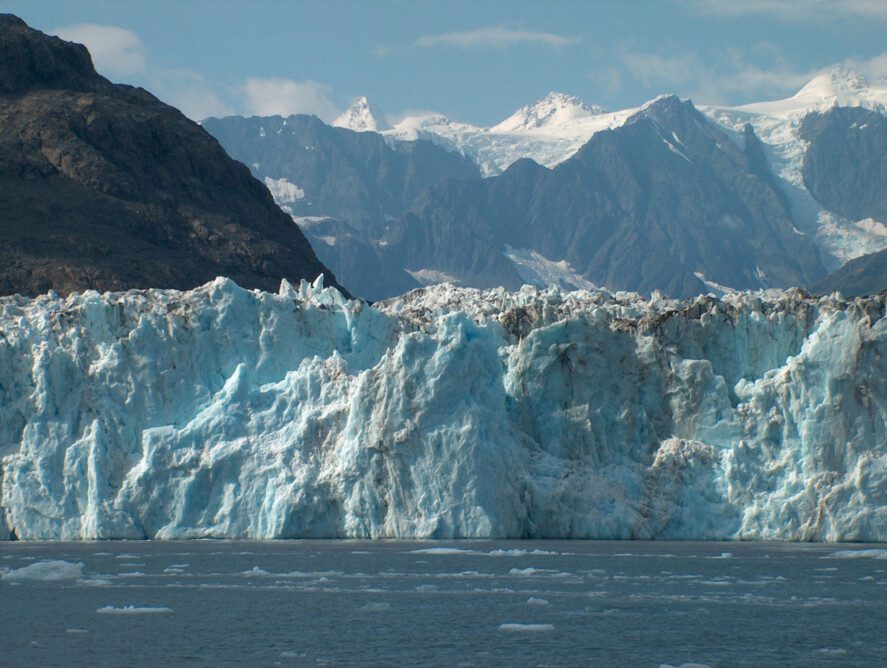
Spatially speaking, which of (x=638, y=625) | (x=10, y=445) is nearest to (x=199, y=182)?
(x=10, y=445)

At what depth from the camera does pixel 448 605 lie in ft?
160

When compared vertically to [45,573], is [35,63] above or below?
above

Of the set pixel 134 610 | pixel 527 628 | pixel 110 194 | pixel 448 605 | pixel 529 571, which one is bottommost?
pixel 527 628

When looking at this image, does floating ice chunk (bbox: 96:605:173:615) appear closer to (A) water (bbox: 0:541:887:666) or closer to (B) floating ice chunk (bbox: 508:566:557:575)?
(A) water (bbox: 0:541:887:666)

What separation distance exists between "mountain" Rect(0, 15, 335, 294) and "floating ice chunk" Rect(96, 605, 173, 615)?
2593 inches

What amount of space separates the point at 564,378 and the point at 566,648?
29.6 m

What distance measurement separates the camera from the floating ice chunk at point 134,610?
46.5 m

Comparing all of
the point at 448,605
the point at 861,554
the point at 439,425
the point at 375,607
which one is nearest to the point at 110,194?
the point at 439,425

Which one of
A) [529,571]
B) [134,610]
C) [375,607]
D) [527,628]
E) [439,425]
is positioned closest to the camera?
[527,628]

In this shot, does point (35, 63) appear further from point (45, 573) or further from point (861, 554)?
point (861, 554)

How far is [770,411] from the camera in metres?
66.4

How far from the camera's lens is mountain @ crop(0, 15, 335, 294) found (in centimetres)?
11662

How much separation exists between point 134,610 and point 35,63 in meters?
102

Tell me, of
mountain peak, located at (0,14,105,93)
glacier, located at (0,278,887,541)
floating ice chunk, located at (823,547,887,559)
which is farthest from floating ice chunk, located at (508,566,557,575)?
mountain peak, located at (0,14,105,93)
